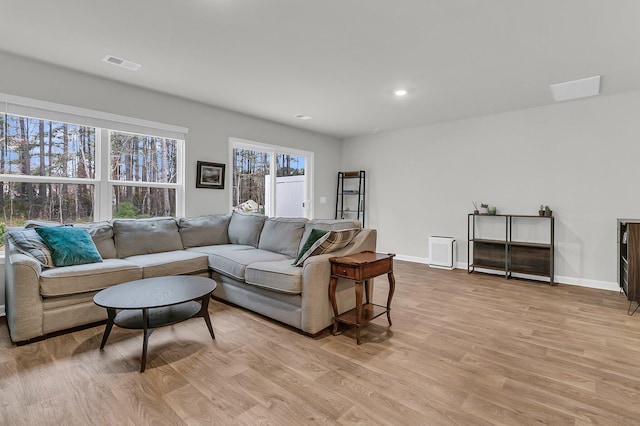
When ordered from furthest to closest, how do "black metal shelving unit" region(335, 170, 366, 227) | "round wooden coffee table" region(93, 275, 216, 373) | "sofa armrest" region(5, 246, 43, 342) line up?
"black metal shelving unit" region(335, 170, 366, 227) → "sofa armrest" region(5, 246, 43, 342) → "round wooden coffee table" region(93, 275, 216, 373)

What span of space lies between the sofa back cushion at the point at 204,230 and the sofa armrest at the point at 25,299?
1615mm

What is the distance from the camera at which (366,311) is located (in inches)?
112

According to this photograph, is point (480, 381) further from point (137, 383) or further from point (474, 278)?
point (474, 278)

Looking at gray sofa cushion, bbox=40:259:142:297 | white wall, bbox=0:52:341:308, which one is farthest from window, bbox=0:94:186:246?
gray sofa cushion, bbox=40:259:142:297

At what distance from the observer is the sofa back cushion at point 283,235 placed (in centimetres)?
354

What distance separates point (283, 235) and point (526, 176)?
12.3ft

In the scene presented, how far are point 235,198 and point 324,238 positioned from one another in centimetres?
279

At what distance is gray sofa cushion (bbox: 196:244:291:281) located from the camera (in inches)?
124

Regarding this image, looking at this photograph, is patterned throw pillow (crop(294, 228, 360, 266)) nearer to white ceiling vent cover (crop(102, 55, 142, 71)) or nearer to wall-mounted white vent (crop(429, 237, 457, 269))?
white ceiling vent cover (crop(102, 55, 142, 71))

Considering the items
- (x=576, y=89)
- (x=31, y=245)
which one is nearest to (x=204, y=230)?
(x=31, y=245)

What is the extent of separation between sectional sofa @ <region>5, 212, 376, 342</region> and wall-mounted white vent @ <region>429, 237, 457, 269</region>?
103 inches

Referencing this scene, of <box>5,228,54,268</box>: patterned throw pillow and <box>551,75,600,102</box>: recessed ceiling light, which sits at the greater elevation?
<box>551,75,600,102</box>: recessed ceiling light

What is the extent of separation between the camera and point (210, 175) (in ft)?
15.2

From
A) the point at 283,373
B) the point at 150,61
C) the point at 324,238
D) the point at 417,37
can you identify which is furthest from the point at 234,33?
the point at 283,373
